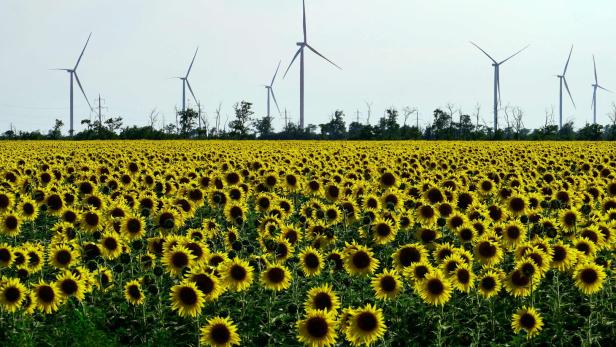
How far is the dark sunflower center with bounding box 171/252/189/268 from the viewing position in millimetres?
9016

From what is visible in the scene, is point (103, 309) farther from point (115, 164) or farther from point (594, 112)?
point (594, 112)

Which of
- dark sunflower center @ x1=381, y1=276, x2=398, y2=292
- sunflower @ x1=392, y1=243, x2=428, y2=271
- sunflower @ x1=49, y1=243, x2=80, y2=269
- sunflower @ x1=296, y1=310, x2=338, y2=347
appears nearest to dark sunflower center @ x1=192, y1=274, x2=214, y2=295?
sunflower @ x1=296, y1=310, x2=338, y2=347

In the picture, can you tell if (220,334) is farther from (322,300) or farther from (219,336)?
(322,300)

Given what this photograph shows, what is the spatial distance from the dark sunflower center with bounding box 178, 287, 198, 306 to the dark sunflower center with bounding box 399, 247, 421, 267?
7.94 feet

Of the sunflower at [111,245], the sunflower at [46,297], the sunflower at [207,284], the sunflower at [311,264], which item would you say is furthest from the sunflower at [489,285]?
the sunflower at [111,245]

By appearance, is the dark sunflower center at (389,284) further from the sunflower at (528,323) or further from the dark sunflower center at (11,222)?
the dark sunflower center at (11,222)

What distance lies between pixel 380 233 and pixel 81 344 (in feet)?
15.0

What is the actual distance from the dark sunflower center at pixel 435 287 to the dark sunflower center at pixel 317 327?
65.6 inches

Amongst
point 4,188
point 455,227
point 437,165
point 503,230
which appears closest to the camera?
point 503,230

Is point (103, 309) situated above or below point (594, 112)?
below

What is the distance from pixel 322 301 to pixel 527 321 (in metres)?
2.09

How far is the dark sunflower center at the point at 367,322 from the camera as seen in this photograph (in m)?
6.71

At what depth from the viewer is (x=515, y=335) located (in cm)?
853

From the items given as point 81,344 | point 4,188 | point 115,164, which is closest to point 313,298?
point 81,344
